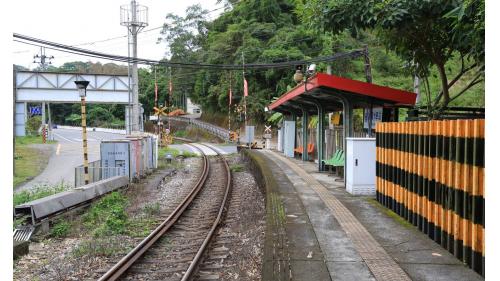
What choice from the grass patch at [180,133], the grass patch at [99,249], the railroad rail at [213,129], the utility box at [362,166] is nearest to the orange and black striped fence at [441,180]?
the utility box at [362,166]

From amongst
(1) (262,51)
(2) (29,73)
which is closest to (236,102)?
(1) (262,51)

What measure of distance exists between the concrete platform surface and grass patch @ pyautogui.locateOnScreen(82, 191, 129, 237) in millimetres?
3523

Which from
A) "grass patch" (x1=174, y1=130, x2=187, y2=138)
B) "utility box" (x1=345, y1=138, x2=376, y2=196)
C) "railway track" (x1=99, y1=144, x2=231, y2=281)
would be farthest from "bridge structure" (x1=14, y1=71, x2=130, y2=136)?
"grass patch" (x1=174, y1=130, x2=187, y2=138)

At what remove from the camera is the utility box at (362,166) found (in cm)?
1059

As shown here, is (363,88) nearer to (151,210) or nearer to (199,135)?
(151,210)

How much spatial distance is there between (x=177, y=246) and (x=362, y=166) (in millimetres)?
4358

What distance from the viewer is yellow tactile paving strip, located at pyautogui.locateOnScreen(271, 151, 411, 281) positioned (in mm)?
5137

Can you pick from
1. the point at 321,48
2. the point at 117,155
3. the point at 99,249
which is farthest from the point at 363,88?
the point at 321,48

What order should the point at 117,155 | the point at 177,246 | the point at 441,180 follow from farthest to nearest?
the point at 117,155 < the point at 177,246 < the point at 441,180

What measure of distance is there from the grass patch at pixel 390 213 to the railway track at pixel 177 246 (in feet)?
10.1

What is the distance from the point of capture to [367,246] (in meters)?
6.22

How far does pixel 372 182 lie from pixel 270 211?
311 centimetres

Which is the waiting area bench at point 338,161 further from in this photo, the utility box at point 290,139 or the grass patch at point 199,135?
the grass patch at point 199,135

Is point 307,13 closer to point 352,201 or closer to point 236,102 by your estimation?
point 352,201
